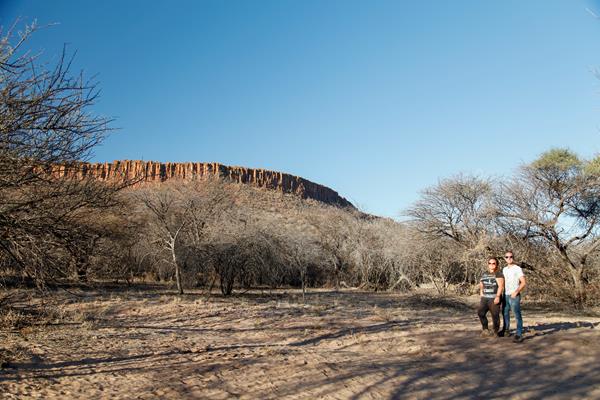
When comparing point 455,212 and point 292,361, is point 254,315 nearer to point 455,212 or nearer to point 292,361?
point 292,361

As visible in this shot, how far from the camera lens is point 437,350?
8.34m

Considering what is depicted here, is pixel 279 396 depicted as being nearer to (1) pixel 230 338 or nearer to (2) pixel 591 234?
(1) pixel 230 338

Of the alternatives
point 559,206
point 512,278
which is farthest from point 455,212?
point 512,278

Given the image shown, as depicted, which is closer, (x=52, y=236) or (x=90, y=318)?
(x=52, y=236)

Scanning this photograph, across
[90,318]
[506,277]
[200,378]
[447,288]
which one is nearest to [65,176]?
[200,378]

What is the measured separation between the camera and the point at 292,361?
24.2ft

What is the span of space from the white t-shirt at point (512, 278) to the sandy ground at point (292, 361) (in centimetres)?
106

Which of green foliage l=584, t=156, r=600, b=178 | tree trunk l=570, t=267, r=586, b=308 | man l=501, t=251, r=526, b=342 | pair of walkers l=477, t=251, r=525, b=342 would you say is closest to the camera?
man l=501, t=251, r=526, b=342

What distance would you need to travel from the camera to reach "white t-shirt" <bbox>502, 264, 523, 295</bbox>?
9008mm

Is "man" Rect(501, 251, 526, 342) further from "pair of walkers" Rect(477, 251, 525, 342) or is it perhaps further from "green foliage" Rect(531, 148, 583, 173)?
"green foliage" Rect(531, 148, 583, 173)

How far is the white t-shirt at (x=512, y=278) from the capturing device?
29.6 feet

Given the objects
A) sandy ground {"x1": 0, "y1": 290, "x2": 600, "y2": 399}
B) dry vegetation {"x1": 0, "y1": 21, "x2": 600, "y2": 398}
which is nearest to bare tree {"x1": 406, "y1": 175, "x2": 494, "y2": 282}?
dry vegetation {"x1": 0, "y1": 21, "x2": 600, "y2": 398}

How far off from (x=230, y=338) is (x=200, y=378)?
3295mm

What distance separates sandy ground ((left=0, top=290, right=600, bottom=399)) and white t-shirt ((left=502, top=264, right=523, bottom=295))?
3.47 ft
